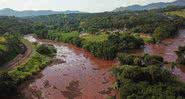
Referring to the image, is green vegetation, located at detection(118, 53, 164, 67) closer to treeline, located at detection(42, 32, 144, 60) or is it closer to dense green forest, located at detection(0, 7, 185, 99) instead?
dense green forest, located at detection(0, 7, 185, 99)

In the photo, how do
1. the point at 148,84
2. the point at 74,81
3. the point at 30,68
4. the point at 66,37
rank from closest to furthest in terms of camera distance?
the point at 148,84
the point at 74,81
the point at 30,68
the point at 66,37

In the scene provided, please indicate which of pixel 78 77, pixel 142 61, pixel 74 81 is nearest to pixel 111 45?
pixel 78 77

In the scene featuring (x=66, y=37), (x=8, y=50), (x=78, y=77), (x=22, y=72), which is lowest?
(x=78, y=77)

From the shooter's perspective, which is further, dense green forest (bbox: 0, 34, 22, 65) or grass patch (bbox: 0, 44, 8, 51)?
grass patch (bbox: 0, 44, 8, 51)

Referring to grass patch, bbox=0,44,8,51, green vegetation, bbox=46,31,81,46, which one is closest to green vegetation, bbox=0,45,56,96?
grass patch, bbox=0,44,8,51

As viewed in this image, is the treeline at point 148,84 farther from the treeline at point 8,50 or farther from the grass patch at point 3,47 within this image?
the grass patch at point 3,47

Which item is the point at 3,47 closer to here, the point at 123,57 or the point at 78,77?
the point at 78,77

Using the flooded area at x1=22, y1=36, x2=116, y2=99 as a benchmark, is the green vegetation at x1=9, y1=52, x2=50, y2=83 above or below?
above

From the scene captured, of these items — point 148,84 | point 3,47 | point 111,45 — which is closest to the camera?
point 148,84

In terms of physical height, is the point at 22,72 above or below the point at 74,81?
above
